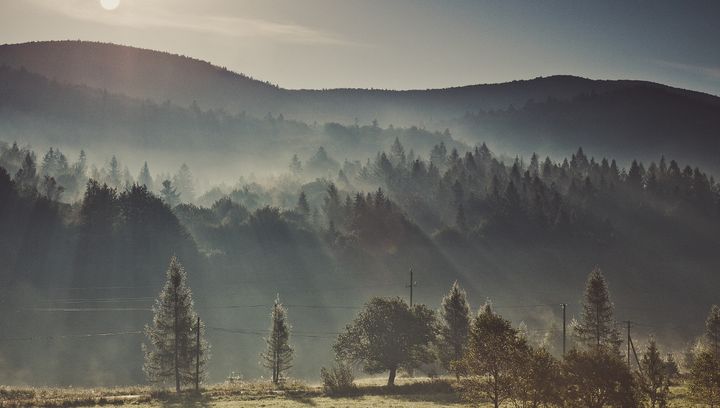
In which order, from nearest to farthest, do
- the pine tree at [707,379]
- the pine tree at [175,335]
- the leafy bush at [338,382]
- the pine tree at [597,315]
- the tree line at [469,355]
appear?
the tree line at [469,355], the pine tree at [707,379], the leafy bush at [338,382], the pine tree at [175,335], the pine tree at [597,315]

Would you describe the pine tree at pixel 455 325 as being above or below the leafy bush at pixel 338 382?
above

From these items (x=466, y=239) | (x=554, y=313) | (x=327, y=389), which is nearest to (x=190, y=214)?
(x=466, y=239)

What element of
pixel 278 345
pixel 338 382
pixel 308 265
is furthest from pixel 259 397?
pixel 308 265

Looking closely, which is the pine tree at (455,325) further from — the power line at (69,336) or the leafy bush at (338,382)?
the power line at (69,336)

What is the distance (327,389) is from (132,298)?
66.0 m

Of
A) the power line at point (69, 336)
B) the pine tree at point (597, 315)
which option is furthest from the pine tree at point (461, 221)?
the power line at point (69, 336)

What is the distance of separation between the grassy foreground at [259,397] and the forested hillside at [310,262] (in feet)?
104

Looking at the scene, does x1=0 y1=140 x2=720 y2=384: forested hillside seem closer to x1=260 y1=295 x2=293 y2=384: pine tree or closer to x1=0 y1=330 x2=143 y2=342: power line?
x1=0 y1=330 x2=143 y2=342: power line

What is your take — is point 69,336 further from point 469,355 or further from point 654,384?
point 654,384

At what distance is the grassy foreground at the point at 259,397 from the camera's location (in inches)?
2381

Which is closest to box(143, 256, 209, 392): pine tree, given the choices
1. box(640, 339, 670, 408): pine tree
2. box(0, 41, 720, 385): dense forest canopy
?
box(0, 41, 720, 385): dense forest canopy

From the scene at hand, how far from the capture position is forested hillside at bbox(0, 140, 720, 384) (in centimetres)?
11106

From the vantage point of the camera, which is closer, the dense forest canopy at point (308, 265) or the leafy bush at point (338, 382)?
the leafy bush at point (338, 382)

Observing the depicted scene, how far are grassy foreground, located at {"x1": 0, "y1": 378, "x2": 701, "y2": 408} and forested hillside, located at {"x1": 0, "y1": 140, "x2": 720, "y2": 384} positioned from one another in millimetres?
31640
